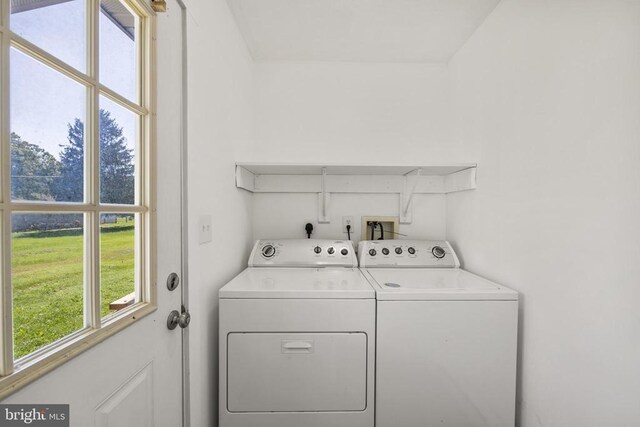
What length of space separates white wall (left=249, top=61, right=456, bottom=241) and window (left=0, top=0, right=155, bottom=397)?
1.22 meters

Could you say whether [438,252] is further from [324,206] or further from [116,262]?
[116,262]

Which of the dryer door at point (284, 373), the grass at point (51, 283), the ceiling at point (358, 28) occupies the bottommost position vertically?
the dryer door at point (284, 373)

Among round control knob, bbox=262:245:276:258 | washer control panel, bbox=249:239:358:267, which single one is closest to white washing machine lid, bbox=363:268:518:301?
washer control panel, bbox=249:239:358:267

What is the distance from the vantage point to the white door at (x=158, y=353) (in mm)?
606

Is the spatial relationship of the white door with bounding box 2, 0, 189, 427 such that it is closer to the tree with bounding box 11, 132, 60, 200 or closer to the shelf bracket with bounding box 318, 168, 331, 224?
the tree with bounding box 11, 132, 60, 200

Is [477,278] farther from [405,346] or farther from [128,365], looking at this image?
[128,365]

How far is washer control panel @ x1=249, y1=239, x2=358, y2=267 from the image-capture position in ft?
5.63

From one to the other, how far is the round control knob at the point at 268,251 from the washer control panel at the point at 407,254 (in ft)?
1.96

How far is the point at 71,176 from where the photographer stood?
592mm

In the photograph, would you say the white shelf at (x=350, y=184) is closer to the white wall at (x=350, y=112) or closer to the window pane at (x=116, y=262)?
the white wall at (x=350, y=112)

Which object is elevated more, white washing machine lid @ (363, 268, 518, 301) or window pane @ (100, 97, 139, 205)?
window pane @ (100, 97, 139, 205)

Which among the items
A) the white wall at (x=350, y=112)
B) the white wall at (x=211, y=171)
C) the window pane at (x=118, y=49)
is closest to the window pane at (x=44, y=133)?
the window pane at (x=118, y=49)

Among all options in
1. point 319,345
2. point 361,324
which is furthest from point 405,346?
point 319,345

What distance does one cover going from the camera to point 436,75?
2.02 meters
